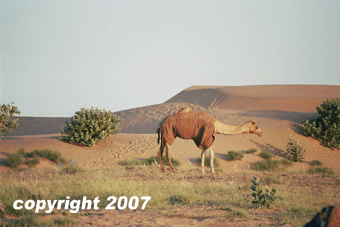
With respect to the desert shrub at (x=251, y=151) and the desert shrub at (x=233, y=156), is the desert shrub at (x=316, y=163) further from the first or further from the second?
the desert shrub at (x=233, y=156)

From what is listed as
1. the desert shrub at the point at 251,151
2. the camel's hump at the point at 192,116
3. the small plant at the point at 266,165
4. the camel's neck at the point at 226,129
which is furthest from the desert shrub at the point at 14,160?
the desert shrub at the point at 251,151

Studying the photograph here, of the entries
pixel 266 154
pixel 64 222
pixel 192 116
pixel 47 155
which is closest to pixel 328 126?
pixel 266 154

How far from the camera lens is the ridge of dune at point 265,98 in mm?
46812

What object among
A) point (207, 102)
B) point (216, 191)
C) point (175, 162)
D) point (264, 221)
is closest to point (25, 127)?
point (207, 102)

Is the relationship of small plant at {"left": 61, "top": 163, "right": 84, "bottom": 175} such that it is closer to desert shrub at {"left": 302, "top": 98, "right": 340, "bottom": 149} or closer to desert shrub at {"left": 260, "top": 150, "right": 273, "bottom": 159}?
desert shrub at {"left": 260, "top": 150, "right": 273, "bottom": 159}

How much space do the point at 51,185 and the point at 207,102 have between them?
45.5 metres

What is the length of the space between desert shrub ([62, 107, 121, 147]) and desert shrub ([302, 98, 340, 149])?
48.9 feet

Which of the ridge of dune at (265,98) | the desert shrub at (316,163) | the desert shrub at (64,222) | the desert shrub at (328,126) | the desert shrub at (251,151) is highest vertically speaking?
the ridge of dune at (265,98)

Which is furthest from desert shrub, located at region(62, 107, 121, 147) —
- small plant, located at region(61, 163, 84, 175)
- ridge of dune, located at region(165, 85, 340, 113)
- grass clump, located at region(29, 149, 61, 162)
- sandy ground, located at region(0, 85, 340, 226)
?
ridge of dune, located at region(165, 85, 340, 113)

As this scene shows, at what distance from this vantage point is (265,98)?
51844mm

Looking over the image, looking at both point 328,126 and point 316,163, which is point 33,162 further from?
point 328,126

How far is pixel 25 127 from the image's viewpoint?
168ft

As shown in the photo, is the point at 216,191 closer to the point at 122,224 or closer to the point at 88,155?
the point at 122,224

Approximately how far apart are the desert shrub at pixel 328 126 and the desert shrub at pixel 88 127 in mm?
14894
